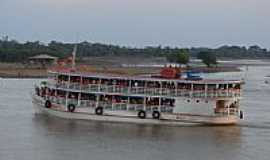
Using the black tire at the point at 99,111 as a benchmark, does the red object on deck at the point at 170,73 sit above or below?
above

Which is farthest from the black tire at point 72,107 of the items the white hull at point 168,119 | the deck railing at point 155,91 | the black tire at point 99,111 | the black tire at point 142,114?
the black tire at point 142,114

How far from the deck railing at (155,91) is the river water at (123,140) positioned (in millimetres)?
2240

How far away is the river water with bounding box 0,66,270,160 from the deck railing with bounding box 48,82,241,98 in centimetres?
224

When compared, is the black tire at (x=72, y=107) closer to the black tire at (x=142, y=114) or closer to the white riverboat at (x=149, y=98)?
the white riverboat at (x=149, y=98)

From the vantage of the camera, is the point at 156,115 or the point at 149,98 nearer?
the point at 156,115

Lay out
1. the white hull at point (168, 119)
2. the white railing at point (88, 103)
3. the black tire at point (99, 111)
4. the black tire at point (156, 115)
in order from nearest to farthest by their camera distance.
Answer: the white hull at point (168, 119), the black tire at point (156, 115), the black tire at point (99, 111), the white railing at point (88, 103)

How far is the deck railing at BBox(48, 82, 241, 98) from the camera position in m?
49.8

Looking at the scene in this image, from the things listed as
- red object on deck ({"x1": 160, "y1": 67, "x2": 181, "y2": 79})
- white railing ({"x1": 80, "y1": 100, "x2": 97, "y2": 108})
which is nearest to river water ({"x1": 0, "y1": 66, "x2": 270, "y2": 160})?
white railing ({"x1": 80, "y1": 100, "x2": 97, "y2": 108})

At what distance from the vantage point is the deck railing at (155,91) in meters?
49.8

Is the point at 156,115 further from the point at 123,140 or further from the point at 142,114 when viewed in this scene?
the point at 123,140

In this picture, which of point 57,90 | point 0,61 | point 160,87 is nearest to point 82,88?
point 57,90

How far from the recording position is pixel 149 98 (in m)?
50.5

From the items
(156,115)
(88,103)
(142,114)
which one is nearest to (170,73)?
(156,115)

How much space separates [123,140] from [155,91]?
7492mm
